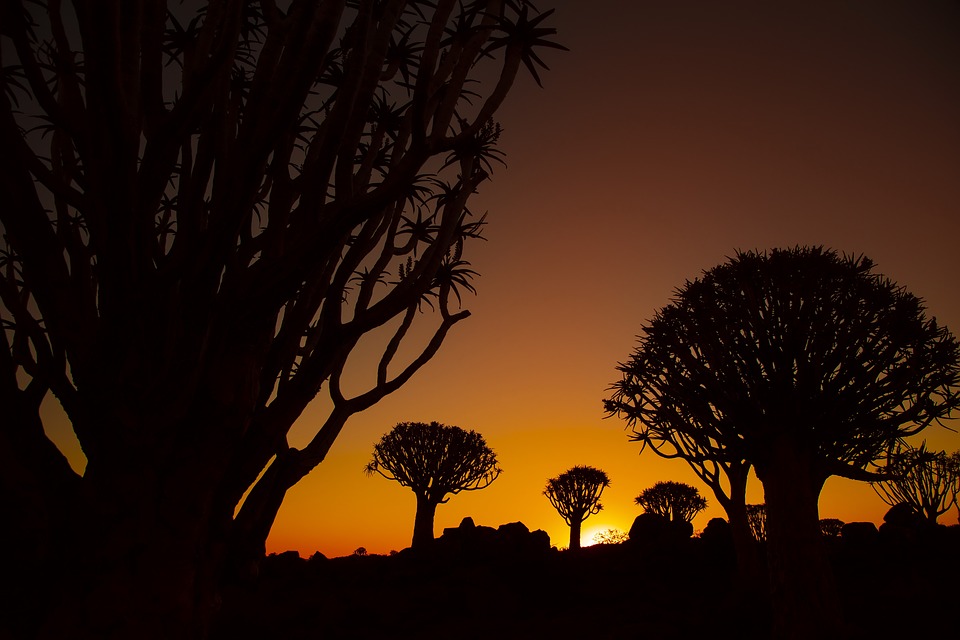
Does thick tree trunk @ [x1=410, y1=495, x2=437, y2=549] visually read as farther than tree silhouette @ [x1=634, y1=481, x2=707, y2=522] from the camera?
No

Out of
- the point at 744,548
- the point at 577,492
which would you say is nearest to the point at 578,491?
the point at 577,492

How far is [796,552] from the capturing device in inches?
330

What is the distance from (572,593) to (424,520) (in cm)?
973

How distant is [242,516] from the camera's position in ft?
11.6

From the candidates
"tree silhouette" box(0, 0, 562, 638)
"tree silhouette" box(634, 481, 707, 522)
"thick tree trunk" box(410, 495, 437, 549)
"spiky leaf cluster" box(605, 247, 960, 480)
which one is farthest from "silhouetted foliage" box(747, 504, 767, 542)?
"tree silhouette" box(0, 0, 562, 638)

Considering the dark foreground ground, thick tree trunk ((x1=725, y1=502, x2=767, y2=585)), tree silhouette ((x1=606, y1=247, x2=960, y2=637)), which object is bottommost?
the dark foreground ground

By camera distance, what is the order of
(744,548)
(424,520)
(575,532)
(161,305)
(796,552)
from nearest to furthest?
1. (161,305)
2. (796,552)
3. (744,548)
4. (424,520)
5. (575,532)

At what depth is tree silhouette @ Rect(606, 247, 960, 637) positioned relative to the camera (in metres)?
8.66

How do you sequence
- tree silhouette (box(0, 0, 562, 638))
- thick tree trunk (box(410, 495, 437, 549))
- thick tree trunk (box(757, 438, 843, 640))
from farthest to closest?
1. thick tree trunk (box(410, 495, 437, 549))
2. thick tree trunk (box(757, 438, 843, 640))
3. tree silhouette (box(0, 0, 562, 638))

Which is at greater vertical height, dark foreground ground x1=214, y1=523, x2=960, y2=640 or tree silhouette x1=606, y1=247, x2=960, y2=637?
tree silhouette x1=606, y1=247, x2=960, y2=637

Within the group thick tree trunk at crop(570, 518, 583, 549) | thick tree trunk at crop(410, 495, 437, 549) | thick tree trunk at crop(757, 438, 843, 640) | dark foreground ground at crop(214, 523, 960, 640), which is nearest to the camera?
thick tree trunk at crop(757, 438, 843, 640)

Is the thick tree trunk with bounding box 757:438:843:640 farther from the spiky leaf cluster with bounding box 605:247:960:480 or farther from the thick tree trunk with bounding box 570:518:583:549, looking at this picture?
the thick tree trunk with bounding box 570:518:583:549

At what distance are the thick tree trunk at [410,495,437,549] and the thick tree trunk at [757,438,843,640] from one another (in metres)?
16.5

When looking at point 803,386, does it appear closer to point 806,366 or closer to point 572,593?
point 806,366
